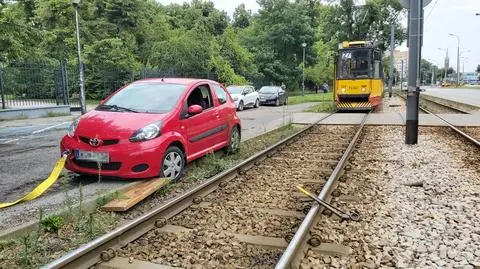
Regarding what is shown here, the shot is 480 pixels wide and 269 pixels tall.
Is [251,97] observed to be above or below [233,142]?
above

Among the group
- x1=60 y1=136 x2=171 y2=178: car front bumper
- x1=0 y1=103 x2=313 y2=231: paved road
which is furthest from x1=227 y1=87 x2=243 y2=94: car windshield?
x1=60 y1=136 x2=171 y2=178: car front bumper

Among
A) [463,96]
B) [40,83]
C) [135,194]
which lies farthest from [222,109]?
[463,96]

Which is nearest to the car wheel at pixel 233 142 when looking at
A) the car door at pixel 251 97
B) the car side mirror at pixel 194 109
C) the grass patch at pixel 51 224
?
the car side mirror at pixel 194 109

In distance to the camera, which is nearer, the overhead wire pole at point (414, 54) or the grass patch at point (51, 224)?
the grass patch at point (51, 224)

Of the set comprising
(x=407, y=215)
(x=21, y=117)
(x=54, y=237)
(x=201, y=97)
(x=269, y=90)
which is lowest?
(x=407, y=215)

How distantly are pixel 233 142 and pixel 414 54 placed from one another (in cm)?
496

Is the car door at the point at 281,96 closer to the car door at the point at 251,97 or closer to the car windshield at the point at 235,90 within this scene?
the car door at the point at 251,97

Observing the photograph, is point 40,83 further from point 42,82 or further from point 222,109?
point 222,109

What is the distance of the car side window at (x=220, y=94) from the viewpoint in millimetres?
8935

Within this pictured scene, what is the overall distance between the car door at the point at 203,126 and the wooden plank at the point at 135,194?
128cm

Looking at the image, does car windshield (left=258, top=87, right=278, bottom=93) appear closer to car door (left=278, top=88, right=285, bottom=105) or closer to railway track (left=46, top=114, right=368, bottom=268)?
car door (left=278, top=88, right=285, bottom=105)

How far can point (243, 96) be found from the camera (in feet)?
86.0

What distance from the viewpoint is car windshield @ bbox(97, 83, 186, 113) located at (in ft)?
24.3

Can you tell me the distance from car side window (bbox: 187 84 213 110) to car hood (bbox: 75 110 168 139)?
0.98 metres
